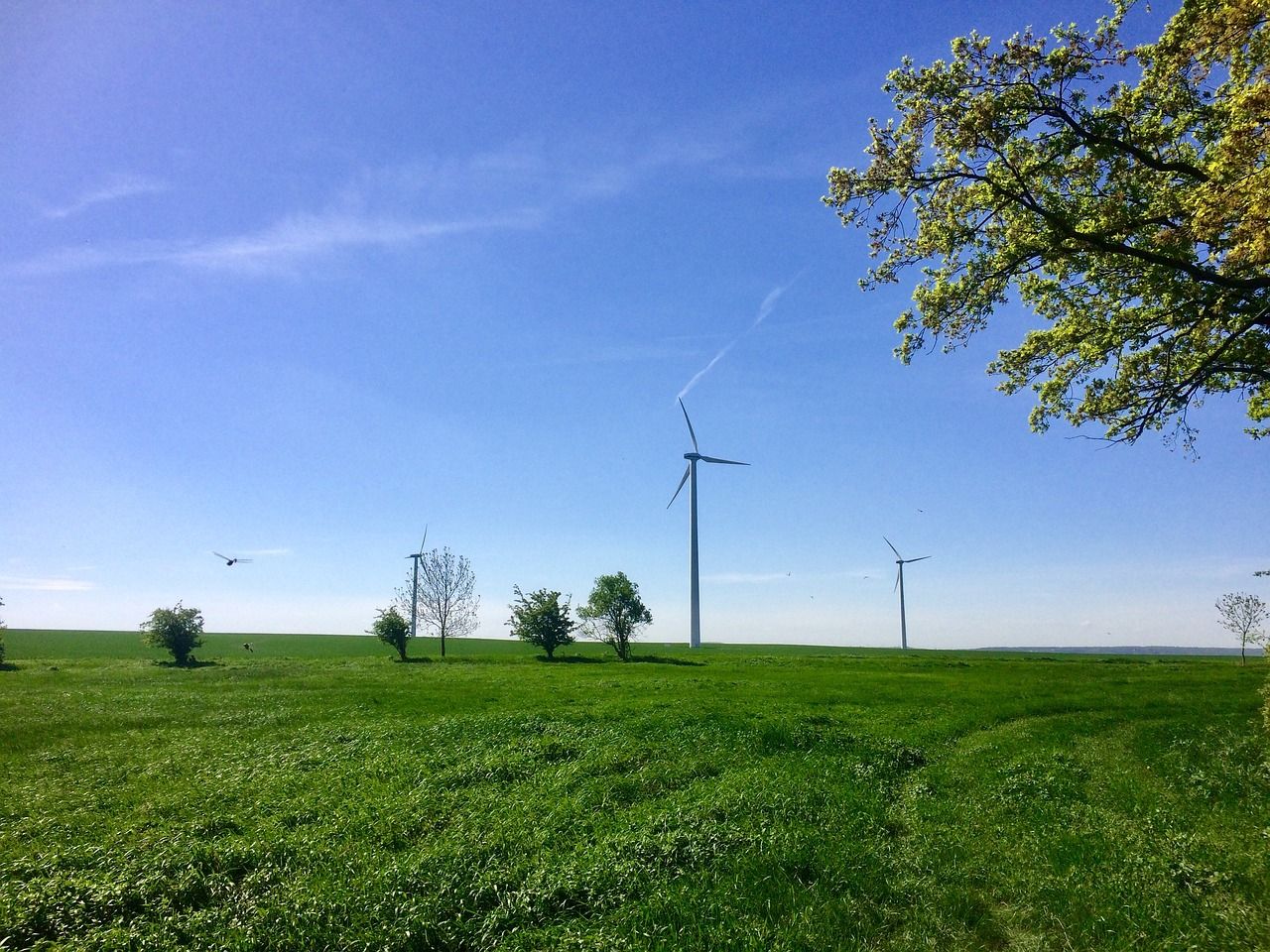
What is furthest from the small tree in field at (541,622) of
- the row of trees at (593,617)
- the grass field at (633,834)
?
the grass field at (633,834)

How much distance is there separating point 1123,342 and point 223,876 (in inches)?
1069

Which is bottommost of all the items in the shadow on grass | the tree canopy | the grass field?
the shadow on grass

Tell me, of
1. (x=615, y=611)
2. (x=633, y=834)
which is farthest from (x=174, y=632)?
(x=633, y=834)

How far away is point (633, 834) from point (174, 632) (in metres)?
79.1

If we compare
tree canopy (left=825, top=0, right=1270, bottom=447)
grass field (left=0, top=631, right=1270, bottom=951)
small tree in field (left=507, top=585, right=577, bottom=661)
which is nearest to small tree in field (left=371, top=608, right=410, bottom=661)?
small tree in field (left=507, top=585, right=577, bottom=661)

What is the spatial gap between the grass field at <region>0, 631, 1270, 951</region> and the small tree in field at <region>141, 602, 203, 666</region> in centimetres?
5314

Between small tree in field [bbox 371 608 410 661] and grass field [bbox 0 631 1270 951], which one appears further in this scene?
small tree in field [bbox 371 608 410 661]

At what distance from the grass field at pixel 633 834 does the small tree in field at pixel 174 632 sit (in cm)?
5314

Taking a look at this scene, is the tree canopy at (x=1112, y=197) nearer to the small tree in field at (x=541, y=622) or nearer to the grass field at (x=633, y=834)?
the grass field at (x=633, y=834)

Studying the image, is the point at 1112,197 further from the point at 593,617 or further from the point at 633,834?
the point at 593,617

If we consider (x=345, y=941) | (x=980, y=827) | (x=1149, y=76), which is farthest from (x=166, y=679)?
(x=1149, y=76)

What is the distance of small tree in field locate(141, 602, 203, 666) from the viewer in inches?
2781

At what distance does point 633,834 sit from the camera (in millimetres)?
11383

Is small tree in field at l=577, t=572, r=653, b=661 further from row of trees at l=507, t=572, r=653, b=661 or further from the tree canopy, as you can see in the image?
the tree canopy
